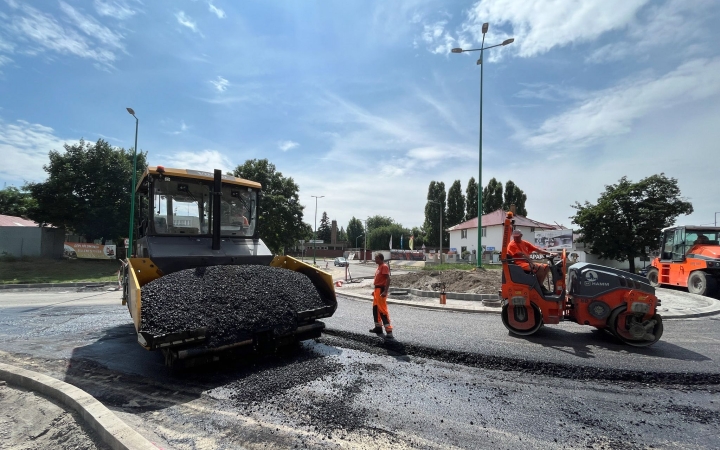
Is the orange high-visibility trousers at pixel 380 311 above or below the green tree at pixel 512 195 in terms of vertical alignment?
below

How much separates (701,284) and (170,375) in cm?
1652

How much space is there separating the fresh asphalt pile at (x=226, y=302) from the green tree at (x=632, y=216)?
28217mm

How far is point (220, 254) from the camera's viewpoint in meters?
5.87

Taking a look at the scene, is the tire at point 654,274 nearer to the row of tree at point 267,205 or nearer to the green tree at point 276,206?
the row of tree at point 267,205

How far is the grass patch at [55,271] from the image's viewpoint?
1784 cm

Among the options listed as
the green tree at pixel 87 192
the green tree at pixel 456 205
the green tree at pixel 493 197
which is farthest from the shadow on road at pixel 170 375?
the green tree at pixel 456 205

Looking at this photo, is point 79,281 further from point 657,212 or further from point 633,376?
point 657,212

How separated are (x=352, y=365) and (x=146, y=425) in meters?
2.42

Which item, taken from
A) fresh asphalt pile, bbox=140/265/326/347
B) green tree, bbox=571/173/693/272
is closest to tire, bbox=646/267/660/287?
green tree, bbox=571/173/693/272

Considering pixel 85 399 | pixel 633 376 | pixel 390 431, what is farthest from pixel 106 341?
pixel 633 376

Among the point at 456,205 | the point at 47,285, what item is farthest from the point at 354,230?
the point at 47,285

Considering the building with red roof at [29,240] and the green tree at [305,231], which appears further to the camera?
the green tree at [305,231]

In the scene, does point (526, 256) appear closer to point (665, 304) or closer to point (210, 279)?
point (210, 279)

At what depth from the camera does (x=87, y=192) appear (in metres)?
23.9
